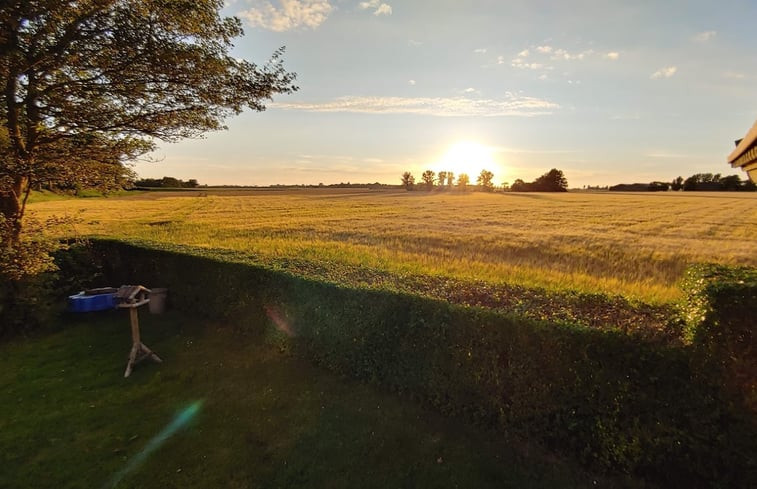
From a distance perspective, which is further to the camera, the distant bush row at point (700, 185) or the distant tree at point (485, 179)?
the distant tree at point (485, 179)

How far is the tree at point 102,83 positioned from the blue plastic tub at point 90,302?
1.59 m

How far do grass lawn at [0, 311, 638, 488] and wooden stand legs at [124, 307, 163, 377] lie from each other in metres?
0.14

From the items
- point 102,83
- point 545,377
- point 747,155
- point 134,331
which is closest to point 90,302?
point 134,331

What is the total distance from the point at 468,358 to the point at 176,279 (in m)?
7.81

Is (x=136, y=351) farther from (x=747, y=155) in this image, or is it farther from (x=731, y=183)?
(x=731, y=183)

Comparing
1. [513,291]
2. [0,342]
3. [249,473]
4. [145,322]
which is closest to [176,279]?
[145,322]

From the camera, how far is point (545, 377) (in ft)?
12.9

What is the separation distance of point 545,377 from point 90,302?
9592mm

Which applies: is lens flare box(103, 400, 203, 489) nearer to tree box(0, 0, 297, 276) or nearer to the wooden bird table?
the wooden bird table

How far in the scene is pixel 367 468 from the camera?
13.2 feet

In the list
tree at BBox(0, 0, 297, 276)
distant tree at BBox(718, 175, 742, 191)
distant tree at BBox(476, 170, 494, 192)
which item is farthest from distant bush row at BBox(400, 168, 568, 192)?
tree at BBox(0, 0, 297, 276)

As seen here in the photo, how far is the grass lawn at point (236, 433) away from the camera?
3.93 m

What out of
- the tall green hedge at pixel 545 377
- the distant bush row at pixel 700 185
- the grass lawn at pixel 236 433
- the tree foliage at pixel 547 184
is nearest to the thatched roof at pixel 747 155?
the tall green hedge at pixel 545 377

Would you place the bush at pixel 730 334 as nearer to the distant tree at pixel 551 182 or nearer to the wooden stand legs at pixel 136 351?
the wooden stand legs at pixel 136 351
